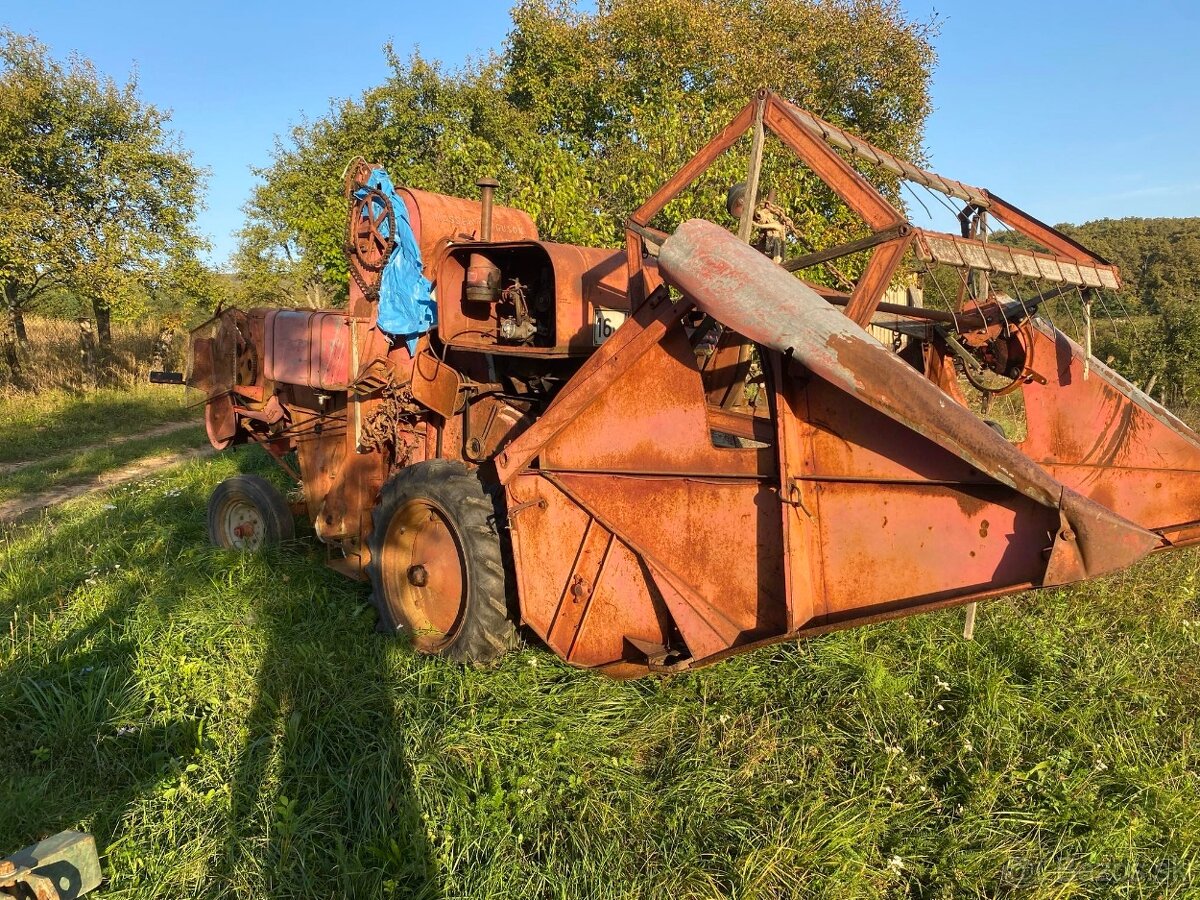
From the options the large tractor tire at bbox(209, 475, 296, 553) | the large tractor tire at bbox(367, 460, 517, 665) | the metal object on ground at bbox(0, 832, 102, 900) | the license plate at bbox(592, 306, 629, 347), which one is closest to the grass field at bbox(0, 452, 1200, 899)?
the large tractor tire at bbox(367, 460, 517, 665)

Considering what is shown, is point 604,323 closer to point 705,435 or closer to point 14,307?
point 705,435

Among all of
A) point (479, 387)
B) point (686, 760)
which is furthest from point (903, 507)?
point (479, 387)

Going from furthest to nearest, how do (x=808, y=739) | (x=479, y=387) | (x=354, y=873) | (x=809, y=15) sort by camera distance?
(x=809, y=15), (x=479, y=387), (x=808, y=739), (x=354, y=873)

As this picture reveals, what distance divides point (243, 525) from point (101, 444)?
9379mm

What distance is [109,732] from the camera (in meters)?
3.80

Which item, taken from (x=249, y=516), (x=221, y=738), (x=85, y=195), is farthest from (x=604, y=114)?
(x=221, y=738)

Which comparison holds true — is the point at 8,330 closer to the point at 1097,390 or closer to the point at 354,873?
the point at 354,873

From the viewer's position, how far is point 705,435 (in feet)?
10.8

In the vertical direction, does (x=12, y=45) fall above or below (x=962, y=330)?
above

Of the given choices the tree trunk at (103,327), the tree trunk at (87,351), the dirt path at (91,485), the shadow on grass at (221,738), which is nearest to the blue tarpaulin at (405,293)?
the shadow on grass at (221,738)

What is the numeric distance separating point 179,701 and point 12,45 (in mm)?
17943

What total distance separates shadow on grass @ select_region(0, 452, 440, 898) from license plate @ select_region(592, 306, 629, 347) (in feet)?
6.77

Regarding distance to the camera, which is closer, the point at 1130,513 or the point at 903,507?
the point at 903,507

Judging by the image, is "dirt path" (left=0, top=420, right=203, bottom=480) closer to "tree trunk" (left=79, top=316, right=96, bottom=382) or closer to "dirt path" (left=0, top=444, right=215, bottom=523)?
"dirt path" (left=0, top=444, right=215, bottom=523)
